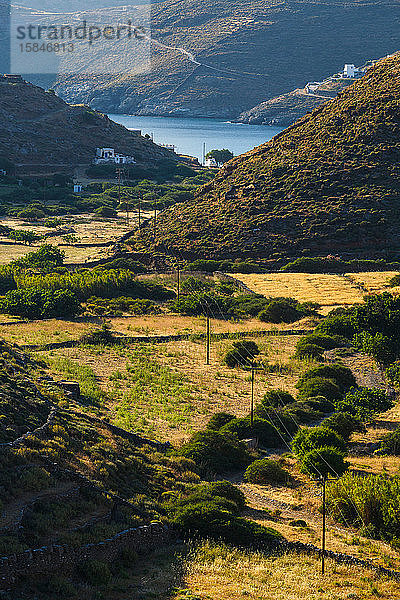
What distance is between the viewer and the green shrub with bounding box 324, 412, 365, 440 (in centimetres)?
3297

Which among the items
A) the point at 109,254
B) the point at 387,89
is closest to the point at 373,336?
the point at 109,254

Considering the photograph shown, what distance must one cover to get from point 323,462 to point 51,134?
399ft

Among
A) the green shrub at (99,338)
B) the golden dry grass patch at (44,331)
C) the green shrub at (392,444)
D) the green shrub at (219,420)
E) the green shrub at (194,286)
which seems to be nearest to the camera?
the green shrub at (392,444)

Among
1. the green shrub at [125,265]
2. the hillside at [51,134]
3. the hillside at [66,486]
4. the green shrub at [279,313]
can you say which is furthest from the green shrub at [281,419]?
the hillside at [51,134]

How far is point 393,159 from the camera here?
82625mm

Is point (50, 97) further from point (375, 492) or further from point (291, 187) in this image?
point (375, 492)

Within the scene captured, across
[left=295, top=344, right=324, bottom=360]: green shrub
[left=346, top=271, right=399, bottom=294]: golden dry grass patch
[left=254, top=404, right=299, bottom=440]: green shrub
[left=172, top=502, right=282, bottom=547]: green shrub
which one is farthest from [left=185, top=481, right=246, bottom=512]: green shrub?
[left=346, top=271, right=399, bottom=294]: golden dry grass patch

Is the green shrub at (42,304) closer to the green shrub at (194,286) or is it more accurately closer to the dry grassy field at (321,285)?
the green shrub at (194,286)

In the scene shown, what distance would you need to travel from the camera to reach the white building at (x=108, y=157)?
14188 centimetres

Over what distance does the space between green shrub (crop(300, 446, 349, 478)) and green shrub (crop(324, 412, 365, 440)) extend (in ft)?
13.0

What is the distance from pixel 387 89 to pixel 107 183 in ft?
163

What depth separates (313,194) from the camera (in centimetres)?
8244

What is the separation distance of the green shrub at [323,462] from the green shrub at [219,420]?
19.0ft

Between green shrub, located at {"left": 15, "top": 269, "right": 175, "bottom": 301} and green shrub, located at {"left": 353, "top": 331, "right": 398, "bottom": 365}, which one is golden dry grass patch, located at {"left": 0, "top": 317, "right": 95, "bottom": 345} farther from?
green shrub, located at {"left": 353, "top": 331, "right": 398, "bottom": 365}
